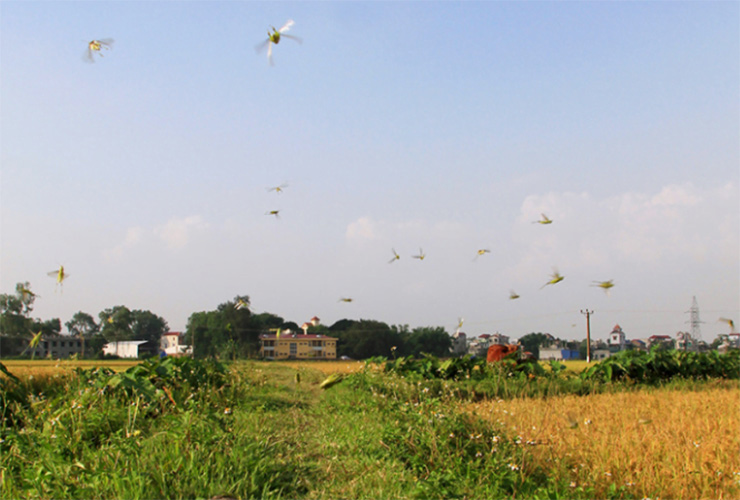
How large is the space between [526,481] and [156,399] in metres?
4.61

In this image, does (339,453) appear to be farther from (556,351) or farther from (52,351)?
(556,351)

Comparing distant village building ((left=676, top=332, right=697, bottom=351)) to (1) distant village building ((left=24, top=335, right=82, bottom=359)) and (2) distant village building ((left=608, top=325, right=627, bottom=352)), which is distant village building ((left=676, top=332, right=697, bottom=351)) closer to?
(1) distant village building ((left=24, top=335, right=82, bottom=359))

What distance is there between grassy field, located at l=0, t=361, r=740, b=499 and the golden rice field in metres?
0.02

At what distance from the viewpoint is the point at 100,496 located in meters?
3.64

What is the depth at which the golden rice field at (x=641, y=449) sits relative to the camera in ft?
15.8

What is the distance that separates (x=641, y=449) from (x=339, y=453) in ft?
10.2

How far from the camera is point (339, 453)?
550 centimetres

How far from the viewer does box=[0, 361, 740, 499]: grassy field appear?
4090 millimetres

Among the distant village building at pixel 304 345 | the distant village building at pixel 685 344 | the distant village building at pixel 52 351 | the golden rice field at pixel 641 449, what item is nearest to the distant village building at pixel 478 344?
the distant village building at pixel 304 345

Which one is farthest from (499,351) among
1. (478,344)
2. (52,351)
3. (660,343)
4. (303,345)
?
(478,344)

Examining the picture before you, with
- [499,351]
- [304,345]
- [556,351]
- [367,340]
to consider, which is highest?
[499,351]

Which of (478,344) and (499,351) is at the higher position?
(499,351)

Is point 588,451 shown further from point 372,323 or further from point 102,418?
point 372,323

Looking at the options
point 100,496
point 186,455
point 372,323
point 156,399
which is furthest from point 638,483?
point 372,323
